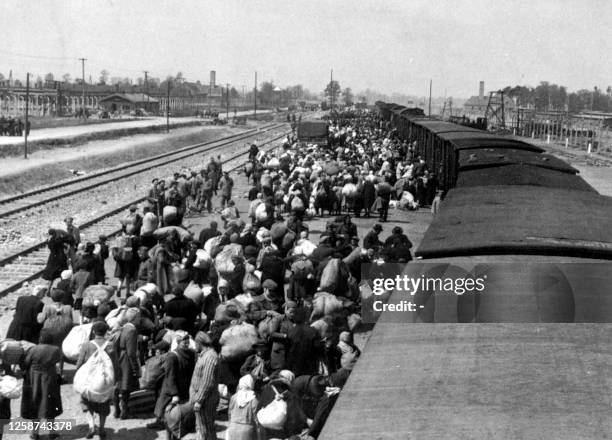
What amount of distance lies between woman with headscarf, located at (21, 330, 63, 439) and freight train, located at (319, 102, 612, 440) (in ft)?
12.0

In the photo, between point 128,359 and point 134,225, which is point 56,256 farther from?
point 128,359

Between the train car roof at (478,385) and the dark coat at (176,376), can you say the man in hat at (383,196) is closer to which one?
the dark coat at (176,376)

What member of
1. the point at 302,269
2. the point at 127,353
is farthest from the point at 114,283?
the point at 127,353

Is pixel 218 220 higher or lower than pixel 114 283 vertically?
higher

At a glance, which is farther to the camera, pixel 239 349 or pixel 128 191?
pixel 128 191

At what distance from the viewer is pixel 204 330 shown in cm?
945

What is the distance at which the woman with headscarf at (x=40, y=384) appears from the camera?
7.61 m

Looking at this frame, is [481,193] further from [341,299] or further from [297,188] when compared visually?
[297,188]

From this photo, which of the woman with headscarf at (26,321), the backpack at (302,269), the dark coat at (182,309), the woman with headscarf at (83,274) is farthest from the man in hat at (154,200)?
the woman with headscarf at (26,321)

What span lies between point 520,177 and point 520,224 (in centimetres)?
573

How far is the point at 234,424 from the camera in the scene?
22.3ft

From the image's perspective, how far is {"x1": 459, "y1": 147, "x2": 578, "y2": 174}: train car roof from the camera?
52.7 ft

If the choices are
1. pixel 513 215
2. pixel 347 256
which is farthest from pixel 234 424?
pixel 347 256

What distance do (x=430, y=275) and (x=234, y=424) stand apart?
7.18 feet
